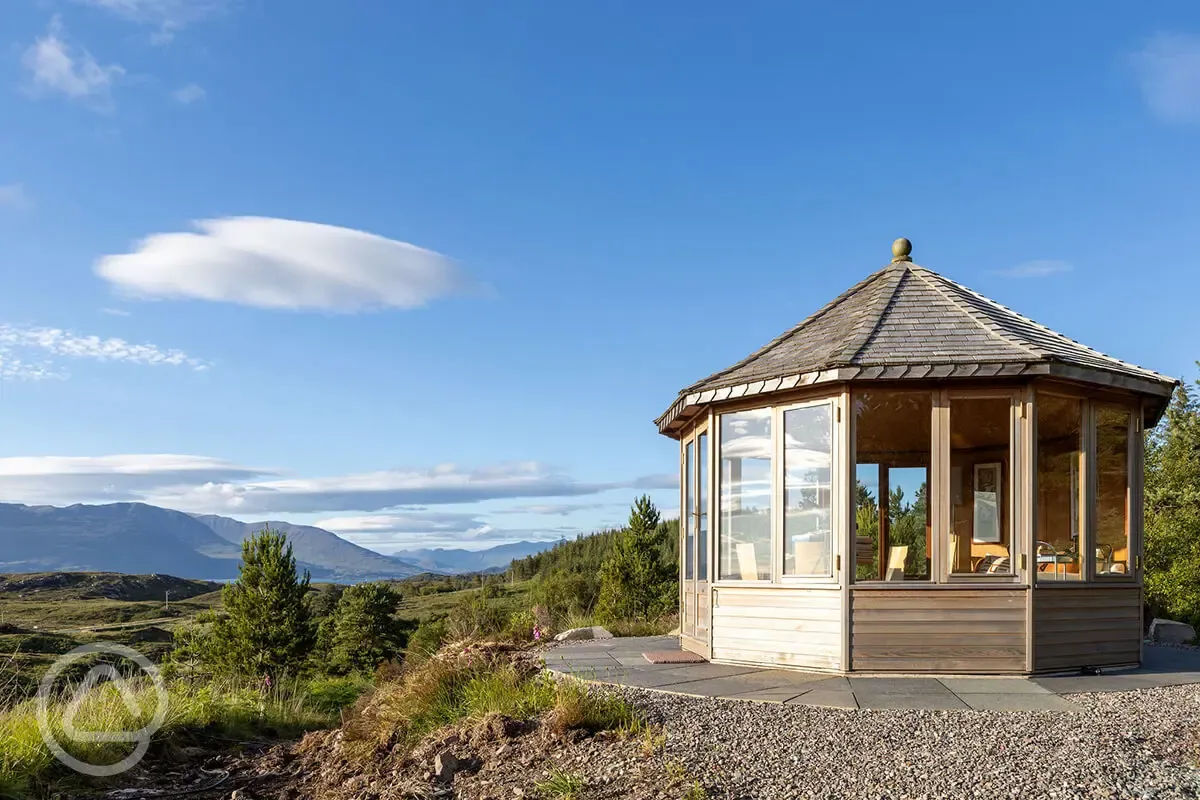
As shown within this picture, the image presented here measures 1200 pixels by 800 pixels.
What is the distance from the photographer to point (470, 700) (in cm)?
694

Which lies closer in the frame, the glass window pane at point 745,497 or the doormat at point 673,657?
the glass window pane at point 745,497

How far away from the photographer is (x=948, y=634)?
318 inches

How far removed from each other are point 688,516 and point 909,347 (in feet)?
11.2

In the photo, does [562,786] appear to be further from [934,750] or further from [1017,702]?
[1017,702]

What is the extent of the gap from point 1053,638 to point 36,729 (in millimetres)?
8258

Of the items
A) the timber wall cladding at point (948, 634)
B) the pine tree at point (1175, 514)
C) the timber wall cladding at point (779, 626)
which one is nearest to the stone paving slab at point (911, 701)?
the timber wall cladding at point (948, 634)

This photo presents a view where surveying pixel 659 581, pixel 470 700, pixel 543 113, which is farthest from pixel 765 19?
pixel 659 581

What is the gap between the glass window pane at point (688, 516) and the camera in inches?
409

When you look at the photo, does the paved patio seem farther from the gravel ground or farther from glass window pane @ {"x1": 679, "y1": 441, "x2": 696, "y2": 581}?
glass window pane @ {"x1": 679, "y1": 441, "x2": 696, "y2": 581}

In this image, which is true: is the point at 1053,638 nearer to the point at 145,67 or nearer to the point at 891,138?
the point at 891,138

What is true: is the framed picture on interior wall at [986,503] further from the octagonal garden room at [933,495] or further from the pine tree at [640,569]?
the pine tree at [640,569]

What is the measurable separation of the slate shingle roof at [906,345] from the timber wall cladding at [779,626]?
6.32 ft

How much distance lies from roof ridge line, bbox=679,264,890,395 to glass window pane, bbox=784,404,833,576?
1.29 m

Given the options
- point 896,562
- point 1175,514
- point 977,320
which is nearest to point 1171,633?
point 896,562
